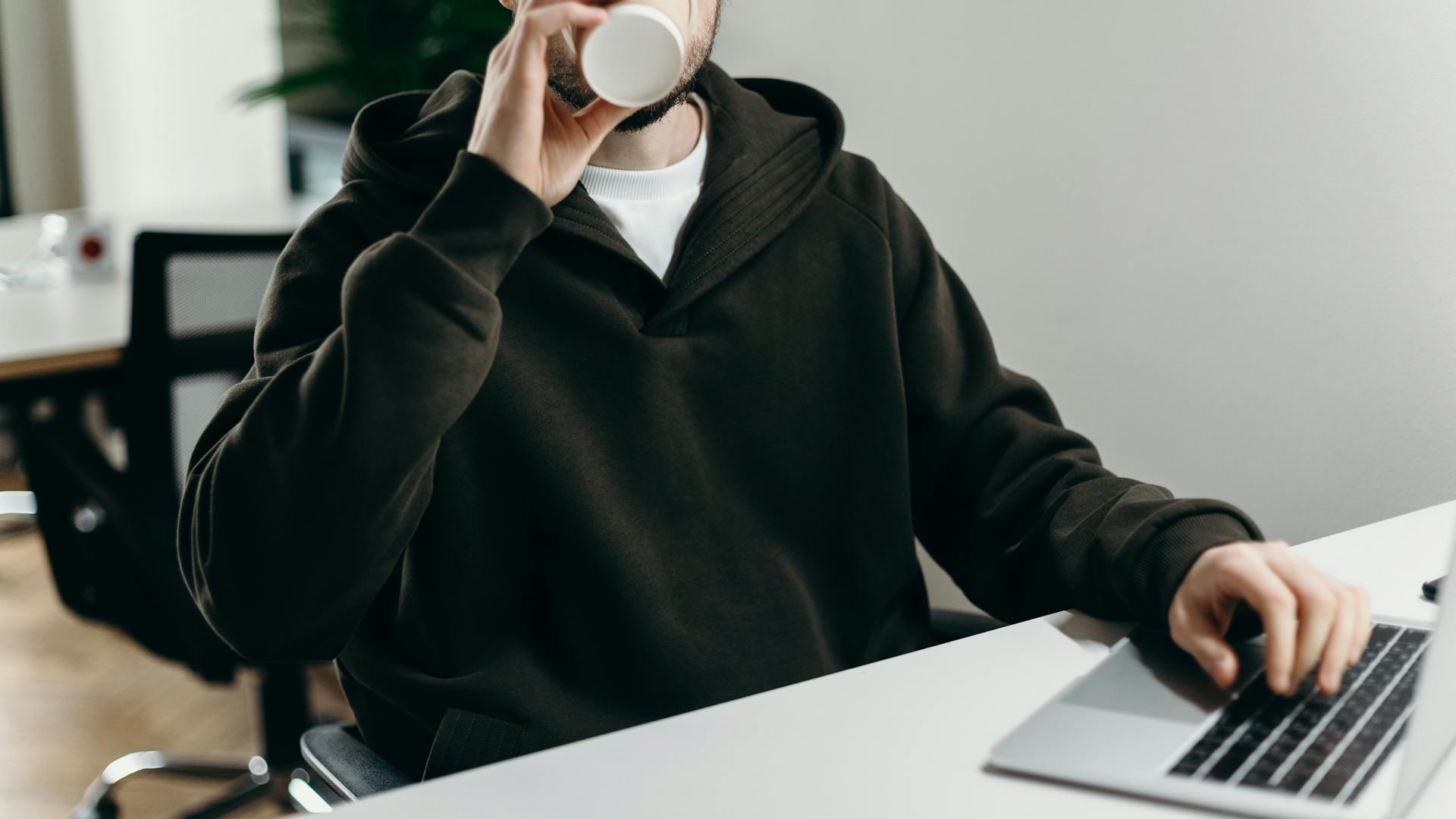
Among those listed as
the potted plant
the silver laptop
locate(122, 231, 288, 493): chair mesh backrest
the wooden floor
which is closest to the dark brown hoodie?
the silver laptop

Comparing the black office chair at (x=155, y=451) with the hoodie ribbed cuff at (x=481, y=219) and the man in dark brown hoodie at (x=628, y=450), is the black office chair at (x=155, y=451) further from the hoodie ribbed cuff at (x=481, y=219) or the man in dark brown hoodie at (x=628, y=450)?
the hoodie ribbed cuff at (x=481, y=219)

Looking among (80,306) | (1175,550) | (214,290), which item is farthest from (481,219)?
(80,306)

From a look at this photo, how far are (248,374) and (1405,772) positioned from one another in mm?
806

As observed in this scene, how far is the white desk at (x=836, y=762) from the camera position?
1.92 ft

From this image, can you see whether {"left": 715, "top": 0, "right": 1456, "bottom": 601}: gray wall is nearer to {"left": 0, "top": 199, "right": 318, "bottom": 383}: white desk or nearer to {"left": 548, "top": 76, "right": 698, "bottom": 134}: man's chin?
{"left": 548, "top": 76, "right": 698, "bottom": 134}: man's chin

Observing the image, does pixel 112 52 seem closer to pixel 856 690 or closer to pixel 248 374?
pixel 248 374

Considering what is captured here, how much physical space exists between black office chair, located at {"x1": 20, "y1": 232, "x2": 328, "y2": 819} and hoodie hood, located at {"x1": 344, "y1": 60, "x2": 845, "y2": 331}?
22.7 inches

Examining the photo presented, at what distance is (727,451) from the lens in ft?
3.44

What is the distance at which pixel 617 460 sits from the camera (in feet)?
3.25

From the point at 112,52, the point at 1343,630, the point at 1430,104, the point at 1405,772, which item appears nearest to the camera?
the point at 1405,772

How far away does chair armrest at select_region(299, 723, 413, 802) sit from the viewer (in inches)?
32.3

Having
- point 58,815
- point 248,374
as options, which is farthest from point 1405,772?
point 58,815

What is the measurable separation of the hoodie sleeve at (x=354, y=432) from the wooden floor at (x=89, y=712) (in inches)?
46.2

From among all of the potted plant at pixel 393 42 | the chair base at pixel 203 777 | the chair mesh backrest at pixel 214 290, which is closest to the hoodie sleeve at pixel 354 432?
the chair mesh backrest at pixel 214 290
